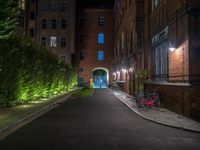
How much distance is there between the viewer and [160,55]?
1475 cm

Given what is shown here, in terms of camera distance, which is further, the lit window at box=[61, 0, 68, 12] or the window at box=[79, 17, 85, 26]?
the window at box=[79, 17, 85, 26]

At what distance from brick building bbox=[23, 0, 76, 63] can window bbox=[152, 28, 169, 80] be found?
27.5 metres

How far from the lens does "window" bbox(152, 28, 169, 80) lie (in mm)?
13508

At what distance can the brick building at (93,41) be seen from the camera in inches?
1784

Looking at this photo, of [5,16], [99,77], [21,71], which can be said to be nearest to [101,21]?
[99,77]

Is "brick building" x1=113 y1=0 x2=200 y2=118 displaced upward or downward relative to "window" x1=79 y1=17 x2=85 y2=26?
downward

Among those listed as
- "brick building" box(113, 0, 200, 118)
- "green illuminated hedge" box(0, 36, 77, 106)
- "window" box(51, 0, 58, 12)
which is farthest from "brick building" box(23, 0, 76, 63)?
"brick building" box(113, 0, 200, 118)

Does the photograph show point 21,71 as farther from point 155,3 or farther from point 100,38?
point 100,38

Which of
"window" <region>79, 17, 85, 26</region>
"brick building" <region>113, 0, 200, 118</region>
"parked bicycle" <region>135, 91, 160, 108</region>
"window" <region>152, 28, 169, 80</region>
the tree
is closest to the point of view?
"brick building" <region>113, 0, 200, 118</region>

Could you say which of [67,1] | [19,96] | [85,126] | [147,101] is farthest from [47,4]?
[85,126]

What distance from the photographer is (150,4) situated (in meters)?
17.4

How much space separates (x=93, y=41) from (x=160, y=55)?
32.1 meters

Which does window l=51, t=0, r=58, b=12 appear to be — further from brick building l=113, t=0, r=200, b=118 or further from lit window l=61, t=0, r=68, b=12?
brick building l=113, t=0, r=200, b=118

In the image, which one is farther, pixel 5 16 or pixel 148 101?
pixel 148 101
